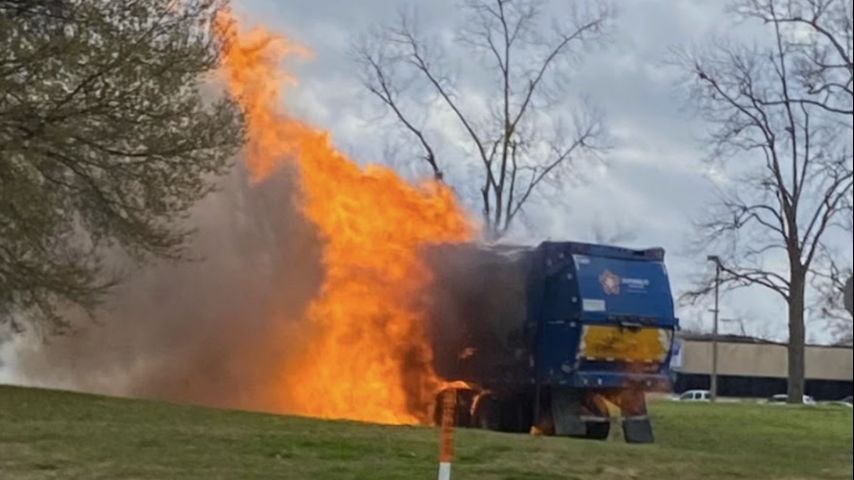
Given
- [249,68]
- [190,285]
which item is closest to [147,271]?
[190,285]

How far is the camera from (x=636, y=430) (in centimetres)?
2133

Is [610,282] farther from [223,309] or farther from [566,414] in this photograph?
[223,309]

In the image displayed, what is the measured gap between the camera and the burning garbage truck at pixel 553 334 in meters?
20.3

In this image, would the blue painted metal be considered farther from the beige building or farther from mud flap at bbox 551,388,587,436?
the beige building

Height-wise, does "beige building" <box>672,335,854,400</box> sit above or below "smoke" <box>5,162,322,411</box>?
above

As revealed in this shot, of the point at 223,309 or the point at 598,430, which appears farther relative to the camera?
the point at 223,309

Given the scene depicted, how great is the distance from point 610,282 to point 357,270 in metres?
4.39

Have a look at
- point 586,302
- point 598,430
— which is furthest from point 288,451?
point 598,430

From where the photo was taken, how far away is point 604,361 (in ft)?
67.4

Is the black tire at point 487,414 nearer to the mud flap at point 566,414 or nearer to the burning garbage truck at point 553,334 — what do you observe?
the burning garbage truck at point 553,334

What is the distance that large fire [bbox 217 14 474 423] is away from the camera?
2238 centimetres

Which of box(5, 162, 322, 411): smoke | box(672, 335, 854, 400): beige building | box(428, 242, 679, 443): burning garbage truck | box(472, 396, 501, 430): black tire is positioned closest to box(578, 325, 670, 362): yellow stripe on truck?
box(428, 242, 679, 443): burning garbage truck

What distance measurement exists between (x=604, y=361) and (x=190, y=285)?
709 cm

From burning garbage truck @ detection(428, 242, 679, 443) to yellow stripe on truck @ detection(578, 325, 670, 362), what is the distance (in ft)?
0.05
